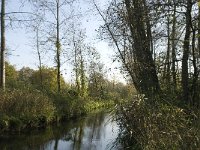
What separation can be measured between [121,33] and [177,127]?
27.5 feet

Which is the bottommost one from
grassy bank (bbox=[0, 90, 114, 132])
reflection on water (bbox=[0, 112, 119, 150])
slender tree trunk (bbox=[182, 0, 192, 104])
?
reflection on water (bbox=[0, 112, 119, 150])

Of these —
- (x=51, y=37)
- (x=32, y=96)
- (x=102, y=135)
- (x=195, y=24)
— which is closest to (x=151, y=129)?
(x=195, y=24)

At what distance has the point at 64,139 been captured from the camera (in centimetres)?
1498

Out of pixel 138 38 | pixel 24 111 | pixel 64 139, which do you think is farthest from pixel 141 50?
pixel 24 111

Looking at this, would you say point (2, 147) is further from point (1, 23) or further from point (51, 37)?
point (51, 37)

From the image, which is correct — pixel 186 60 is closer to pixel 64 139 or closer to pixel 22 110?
pixel 64 139

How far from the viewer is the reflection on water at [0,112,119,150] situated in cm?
1295

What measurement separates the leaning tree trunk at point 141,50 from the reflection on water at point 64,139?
1.98 m

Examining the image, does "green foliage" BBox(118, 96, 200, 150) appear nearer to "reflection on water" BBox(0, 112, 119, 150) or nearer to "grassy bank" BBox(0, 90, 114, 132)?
"reflection on water" BBox(0, 112, 119, 150)

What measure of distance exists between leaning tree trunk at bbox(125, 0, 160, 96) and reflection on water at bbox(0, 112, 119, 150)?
6.50 feet

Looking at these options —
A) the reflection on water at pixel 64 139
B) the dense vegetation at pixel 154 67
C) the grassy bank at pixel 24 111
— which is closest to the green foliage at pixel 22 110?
the grassy bank at pixel 24 111

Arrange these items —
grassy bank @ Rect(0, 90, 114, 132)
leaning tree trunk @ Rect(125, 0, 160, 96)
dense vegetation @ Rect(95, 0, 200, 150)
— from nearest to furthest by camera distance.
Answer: dense vegetation @ Rect(95, 0, 200, 150) < leaning tree trunk @ Rect(125, 0, 160, 96) < grassy bank @ Rect(0, 90, 114, 132)

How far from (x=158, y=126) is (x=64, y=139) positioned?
7873 mm

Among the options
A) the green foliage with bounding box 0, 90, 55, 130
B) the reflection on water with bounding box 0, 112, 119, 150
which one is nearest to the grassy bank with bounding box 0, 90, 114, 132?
the green foliage with bounding box 0, 90, 55, 130
